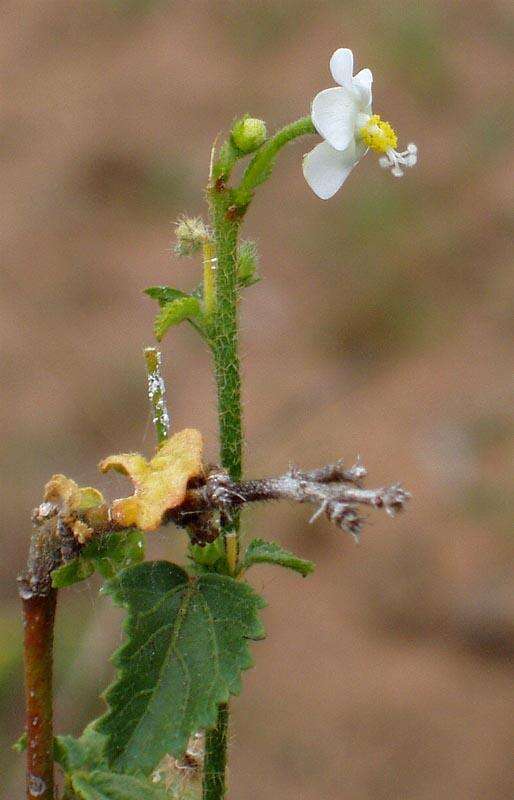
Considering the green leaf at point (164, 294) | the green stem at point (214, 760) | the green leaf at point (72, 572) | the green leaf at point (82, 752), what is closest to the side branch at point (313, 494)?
the green leaf at point (72, 572)

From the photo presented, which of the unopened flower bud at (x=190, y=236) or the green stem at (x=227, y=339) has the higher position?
the unopened flower bud at (x=190, y=236)

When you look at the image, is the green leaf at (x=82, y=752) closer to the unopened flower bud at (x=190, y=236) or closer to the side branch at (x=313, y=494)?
the side branch at (x=313, y=494)

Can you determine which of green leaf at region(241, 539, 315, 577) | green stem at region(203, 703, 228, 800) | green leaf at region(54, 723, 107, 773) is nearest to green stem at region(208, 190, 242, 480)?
green leaf at region(241, 539, 315, 577)

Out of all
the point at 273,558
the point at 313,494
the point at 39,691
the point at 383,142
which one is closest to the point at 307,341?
the point at 383,142

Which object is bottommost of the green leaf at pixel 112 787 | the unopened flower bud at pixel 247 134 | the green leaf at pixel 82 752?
the green leaf at pixel 112 787

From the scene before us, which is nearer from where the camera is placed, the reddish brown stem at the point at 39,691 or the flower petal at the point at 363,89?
the reddish brown stem at the point at 39,691

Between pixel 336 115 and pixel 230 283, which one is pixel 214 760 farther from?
pixel 336 115

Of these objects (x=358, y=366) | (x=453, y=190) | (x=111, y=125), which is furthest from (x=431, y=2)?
(x=358, y=366)
